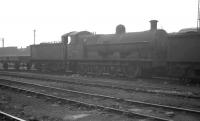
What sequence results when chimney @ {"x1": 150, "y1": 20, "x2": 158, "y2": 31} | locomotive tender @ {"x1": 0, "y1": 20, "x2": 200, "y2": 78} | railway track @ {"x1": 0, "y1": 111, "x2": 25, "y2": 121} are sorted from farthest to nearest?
chimney @ {"x1": 150, "y1": 20, "x2": 158, "y2": 31} < locomotive tender @ {"x1": 0, "y1": 20, "x2": 200, "y2": 78} < railway track @ {"x1": 0, "y1": 111, "x2": 25, "y2": 121}

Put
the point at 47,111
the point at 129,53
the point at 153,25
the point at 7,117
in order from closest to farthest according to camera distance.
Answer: the point at 7,117, the point at 47,111, the point at 153,25, the point at 129,53

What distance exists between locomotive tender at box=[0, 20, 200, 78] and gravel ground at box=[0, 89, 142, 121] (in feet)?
26.4

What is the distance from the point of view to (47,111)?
27.3ft

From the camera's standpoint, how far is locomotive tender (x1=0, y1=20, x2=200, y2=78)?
14.5 meters

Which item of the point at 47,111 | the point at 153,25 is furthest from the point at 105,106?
the point at 153,25

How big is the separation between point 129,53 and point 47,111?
1036cm

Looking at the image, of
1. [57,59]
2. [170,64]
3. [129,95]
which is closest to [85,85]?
[129,95]

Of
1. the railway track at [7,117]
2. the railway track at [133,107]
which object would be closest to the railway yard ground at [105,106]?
the railway track at [133,107]

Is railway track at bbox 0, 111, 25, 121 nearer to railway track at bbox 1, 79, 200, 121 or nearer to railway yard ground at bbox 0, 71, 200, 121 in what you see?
railway yard ground at bbox 0, 71, 200, 121

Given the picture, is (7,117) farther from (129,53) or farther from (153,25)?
(153,25)

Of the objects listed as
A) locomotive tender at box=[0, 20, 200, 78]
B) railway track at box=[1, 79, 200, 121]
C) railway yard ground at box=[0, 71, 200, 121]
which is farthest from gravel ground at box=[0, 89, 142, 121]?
locomotive tender at box=[0, 20, 200, 78]

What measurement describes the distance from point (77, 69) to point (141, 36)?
6750 millimetres

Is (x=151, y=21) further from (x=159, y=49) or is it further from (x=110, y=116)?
(x=110, y=116)

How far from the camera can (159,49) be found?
54.7 feet
